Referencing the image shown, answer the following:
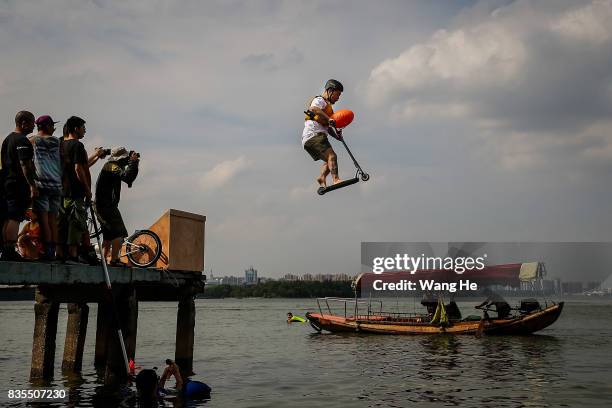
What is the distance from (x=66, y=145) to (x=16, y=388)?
13.3 meters

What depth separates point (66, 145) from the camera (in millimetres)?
11312

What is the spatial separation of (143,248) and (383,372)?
15.5 m

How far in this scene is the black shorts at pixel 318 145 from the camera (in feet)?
38.6

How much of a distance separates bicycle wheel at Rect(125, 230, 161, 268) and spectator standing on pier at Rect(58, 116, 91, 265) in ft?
10.3

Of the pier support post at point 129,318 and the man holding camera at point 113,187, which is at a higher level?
the man holding camera at point 113,187

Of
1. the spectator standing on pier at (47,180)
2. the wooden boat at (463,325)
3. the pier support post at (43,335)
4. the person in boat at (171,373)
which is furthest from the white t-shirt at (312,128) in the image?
the wooden boat at (463,325)

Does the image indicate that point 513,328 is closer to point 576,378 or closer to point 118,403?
point 576,378

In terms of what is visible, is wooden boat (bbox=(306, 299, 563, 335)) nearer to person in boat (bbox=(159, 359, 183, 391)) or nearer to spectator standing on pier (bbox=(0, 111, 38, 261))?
person in boat (bbox=(159, 359, 183, 391))

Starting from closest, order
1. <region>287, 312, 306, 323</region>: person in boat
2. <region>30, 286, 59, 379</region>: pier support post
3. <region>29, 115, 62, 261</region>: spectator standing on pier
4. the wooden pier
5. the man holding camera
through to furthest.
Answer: <region>29, 115, 62, 261</region>: spectator standing on pier → the man holding camera → the wooden pier → <region>30, 286, 59, 379</region>: pier support post → <region>287, 312, 306, 323</region>: person in boat

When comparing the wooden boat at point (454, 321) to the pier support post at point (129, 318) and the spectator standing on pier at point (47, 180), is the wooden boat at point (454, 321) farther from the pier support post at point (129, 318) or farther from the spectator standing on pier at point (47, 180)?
the spectator standing on pier at point (47, 180)

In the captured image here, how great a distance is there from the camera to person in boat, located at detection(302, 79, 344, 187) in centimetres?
1134

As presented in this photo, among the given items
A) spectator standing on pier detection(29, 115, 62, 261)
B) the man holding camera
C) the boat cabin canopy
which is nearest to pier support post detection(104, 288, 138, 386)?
the man holding camera

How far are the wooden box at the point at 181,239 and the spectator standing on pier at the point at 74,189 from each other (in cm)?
442

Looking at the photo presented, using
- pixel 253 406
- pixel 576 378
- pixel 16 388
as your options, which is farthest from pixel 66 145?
pixel 576 378
